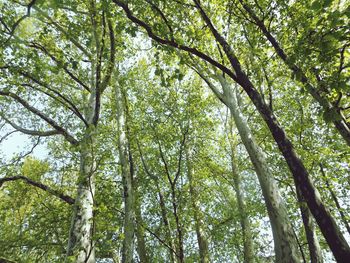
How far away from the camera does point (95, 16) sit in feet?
27.3

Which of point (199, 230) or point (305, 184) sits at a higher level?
point (199, 230)

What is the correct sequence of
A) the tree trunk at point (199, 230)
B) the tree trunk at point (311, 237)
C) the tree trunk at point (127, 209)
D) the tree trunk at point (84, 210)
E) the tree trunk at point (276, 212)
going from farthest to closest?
1. the tree trunk at point (199, 230)
2. the tree trunk at point (127, 209)
3. the tree trunk at point (311, 237)
4. the tree trunk at point (84, 210)
5. the tree trunk at point (276, 212)

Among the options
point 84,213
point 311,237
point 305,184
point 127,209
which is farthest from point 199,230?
point 305,184

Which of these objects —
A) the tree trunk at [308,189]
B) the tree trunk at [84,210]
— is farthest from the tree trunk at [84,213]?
the tree trunk at [308,189]

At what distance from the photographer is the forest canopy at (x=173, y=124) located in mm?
4867

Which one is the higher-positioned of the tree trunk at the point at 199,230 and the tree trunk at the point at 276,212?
the tree trunk at the point at 199,230

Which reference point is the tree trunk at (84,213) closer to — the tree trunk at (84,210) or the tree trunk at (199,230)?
the tree trunk at (84,210)

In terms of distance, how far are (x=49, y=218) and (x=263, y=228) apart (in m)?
9.66

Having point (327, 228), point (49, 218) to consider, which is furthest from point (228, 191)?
point (327, 228)

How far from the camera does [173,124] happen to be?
10.8 meters

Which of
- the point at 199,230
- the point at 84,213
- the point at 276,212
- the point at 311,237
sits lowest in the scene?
the point at 276,212

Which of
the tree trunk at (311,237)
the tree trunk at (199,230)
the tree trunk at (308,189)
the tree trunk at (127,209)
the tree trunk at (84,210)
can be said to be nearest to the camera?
the tree trunk at (308,189)

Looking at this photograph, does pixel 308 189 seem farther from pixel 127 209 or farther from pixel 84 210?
pixel 127 209

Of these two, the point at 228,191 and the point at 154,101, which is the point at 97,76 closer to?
the point at 154,101
